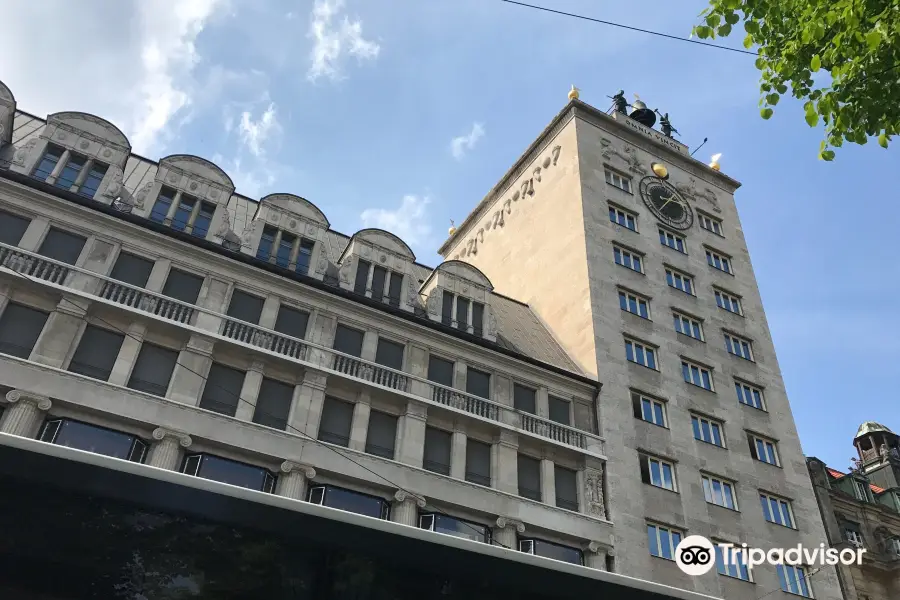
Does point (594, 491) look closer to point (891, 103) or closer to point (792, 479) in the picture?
point (792, 479)

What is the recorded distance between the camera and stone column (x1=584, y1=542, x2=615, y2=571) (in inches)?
1079

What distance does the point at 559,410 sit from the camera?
31.9 meters

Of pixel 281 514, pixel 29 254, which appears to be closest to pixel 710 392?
pixel 29 254

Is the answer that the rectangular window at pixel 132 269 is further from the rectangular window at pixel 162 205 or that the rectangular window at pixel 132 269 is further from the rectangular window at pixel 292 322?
the rectangular window at pixel 292 322

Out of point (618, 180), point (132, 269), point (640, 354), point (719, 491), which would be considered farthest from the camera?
point (618, 180)

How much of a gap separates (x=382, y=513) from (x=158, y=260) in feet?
40.9

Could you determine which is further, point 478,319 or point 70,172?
point 478,319

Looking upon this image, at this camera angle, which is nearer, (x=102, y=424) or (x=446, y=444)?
(x=102, y=424)

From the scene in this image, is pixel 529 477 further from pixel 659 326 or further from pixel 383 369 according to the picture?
pixel 659 326

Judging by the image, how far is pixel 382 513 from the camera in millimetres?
24703

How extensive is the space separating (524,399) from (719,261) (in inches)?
772

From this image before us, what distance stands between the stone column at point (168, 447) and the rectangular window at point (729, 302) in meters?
30.7

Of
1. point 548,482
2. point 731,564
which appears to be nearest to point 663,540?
point 731,564

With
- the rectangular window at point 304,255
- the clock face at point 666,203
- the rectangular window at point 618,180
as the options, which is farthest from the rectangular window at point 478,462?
the clock face at point 666,203
